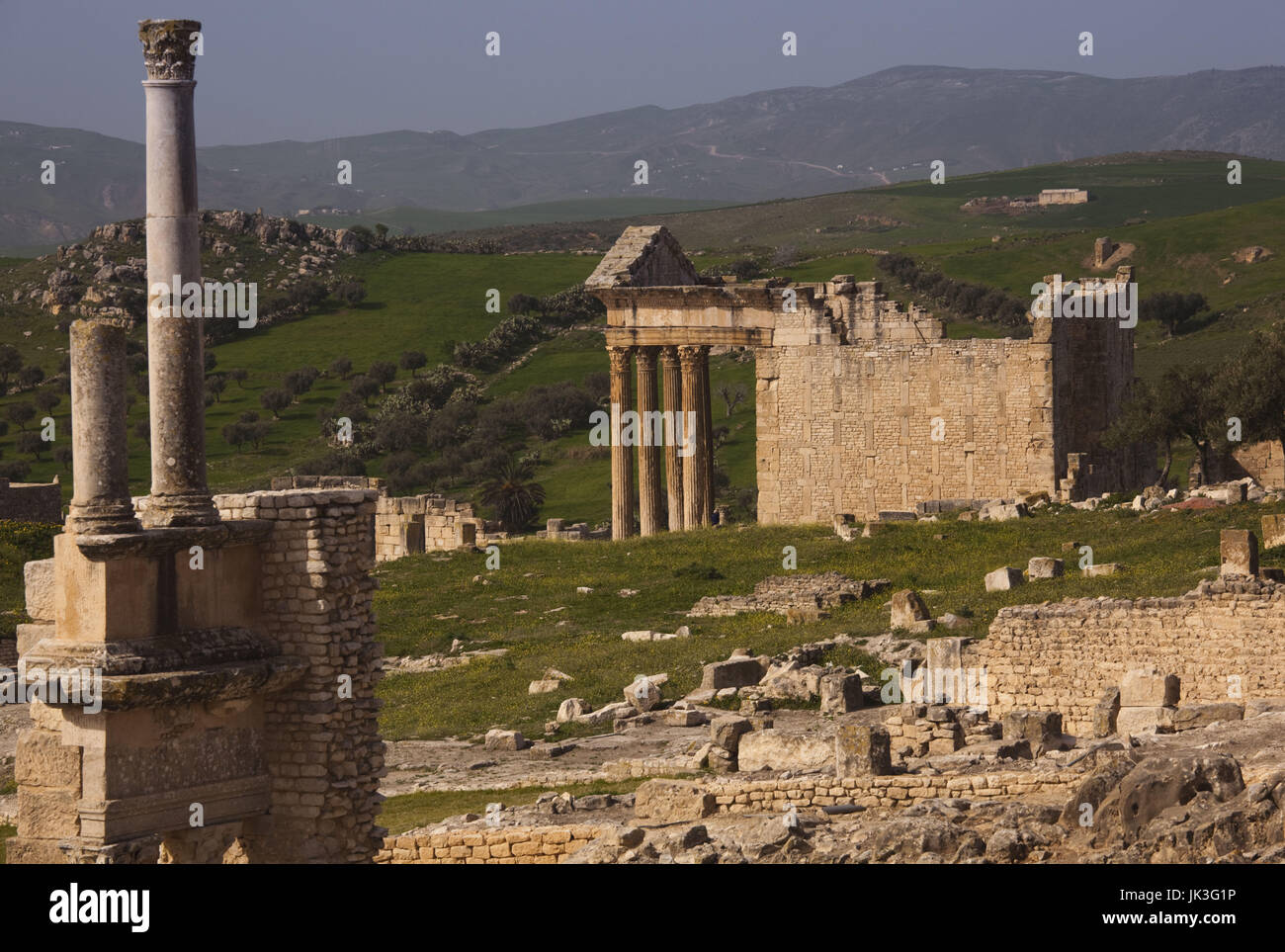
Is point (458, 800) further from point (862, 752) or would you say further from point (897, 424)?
point (897, 424)

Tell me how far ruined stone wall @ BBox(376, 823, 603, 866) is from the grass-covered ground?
275 inches

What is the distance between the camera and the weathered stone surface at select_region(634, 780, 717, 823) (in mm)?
17469

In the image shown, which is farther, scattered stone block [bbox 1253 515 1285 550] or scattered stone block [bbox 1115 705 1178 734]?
scattered stone block [bbox 1253 515 1285 550]

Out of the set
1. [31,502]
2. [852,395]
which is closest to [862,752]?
[852,395]

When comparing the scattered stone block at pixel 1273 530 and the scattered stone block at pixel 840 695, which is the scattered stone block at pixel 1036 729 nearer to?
the scattered stone block at pixel 840 695

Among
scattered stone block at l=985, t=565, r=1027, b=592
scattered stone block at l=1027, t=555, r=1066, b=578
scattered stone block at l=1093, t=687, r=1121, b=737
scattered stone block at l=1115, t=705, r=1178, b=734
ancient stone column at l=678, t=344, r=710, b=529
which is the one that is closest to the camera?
scattered stone block at l=1115, t=705, r=1178, b=734

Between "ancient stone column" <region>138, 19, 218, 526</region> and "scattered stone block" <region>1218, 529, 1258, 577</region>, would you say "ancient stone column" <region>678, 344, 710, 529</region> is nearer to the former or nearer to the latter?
"scattered stone block" <region>1218, 529, 1258, 577</region>

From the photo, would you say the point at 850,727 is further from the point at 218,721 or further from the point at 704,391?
the point at 704,391

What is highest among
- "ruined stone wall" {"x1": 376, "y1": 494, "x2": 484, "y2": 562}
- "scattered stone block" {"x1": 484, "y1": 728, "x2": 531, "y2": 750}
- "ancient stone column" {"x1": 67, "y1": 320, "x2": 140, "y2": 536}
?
"ancient stone column" {"x1": 67, "y1": 320, "x2": 140, "y2": 536}

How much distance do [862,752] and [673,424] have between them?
21.9 metres

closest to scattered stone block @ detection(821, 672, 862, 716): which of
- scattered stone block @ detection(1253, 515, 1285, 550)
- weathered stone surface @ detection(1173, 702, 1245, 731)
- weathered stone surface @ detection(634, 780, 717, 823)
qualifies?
weathered stone surface @ detection(1173, 702, 1245, 731)
